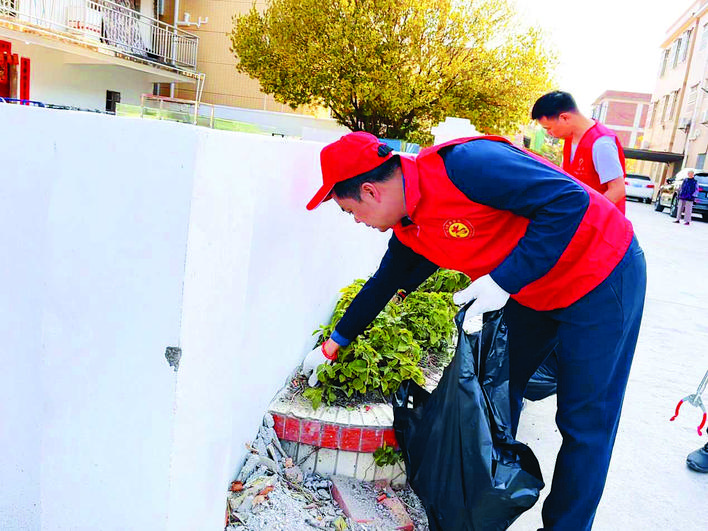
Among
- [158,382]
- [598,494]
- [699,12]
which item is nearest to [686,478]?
[598,494]

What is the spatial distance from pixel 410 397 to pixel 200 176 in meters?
→ 1.32

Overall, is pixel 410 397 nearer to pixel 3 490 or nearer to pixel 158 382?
pixel 158 382

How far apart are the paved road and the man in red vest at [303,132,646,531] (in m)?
0.66

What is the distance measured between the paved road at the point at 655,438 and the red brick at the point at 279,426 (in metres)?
0.99

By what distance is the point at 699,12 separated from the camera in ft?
101

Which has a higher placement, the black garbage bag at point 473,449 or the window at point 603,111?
the window at point 603,111

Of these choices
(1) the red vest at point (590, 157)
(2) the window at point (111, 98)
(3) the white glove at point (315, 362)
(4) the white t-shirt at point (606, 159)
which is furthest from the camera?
(2) the window at point (111, 98)

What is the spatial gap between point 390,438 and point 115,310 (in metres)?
1.34

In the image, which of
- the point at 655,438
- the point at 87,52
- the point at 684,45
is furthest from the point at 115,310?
the point at 684,45

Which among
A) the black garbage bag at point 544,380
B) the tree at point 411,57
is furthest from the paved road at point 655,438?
the tree at point 411,57

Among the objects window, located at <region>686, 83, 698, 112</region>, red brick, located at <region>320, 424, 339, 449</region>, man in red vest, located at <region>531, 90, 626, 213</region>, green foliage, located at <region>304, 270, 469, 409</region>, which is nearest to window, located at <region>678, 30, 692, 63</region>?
window, located at <region>686, 83, 698, 112</region>

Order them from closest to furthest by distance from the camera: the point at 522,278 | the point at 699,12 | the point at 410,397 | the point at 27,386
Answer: the point at 27,386 → the point at 522,278 → the point at 410,397 → the point at 699,12

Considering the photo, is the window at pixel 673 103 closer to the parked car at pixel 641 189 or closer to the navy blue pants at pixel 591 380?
the parked car at pixel 641 189

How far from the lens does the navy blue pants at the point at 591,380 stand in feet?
5.93
